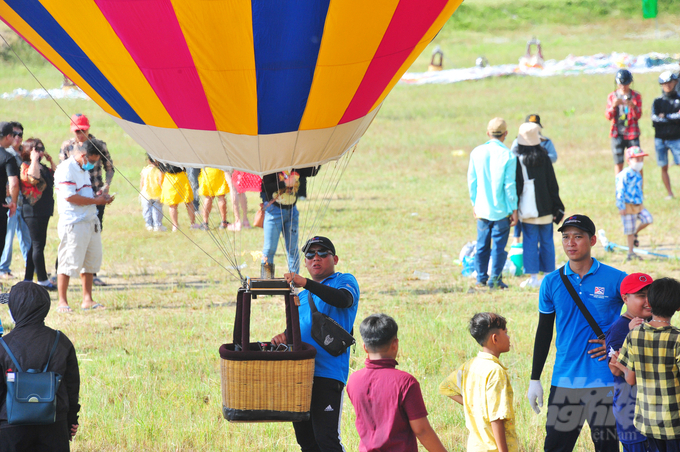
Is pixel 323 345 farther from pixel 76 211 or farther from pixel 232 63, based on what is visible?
pixel 76 211

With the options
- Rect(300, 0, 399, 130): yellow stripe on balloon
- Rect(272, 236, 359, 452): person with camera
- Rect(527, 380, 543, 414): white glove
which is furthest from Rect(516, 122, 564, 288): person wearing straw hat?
Rect(272, 236, 359, 452): person with camera

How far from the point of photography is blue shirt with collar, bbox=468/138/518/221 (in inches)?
363

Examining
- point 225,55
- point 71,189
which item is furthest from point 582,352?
point 71,189

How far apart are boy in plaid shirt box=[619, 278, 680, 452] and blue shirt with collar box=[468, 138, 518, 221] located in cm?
523

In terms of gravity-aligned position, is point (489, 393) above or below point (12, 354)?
below

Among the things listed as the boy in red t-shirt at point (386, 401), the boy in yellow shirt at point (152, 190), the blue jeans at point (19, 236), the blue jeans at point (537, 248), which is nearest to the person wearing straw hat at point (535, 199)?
the blue jeans at point (537, 248)

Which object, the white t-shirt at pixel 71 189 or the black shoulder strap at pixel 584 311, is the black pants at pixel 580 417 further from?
the white t-shirt at pixel 71 189

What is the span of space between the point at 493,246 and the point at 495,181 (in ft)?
2.87

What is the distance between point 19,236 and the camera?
10.6 m

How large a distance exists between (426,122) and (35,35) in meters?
21.6

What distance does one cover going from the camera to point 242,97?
501 centimetres

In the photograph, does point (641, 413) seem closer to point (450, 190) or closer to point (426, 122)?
point (450, 190)

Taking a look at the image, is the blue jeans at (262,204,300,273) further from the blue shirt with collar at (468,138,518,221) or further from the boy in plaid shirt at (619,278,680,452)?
the boy in plaid shirt at (619,278,680,452)

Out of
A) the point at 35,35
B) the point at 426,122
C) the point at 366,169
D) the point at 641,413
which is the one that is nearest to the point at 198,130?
the point at 35,35
